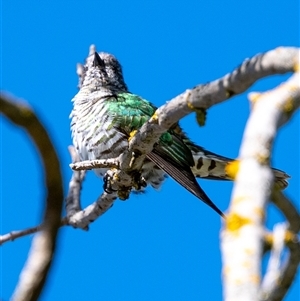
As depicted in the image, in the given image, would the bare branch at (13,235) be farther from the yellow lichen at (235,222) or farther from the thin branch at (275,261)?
the yellow lichen at (235,222)

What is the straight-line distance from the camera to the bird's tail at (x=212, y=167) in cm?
848

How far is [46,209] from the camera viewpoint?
8.09 feet

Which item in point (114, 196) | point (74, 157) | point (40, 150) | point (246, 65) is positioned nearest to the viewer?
point (40, 150)

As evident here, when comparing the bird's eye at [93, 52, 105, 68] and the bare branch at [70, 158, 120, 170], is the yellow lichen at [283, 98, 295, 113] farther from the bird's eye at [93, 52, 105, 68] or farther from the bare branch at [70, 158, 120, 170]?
the bird's eye at [93, 52, 105, 68]

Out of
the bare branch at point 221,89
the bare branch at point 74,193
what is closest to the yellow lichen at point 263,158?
the bare branch at point 221,89

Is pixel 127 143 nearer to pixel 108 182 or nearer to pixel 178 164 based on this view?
pixel 178 164

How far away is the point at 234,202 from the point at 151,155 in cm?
539

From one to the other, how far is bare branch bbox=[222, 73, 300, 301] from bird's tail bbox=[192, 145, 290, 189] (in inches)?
221

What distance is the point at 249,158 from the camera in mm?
2619

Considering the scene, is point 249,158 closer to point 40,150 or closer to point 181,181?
point 40,150

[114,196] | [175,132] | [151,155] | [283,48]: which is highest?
[175,132]

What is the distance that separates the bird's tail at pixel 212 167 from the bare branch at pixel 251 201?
221 inches

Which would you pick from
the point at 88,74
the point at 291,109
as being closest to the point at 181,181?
the point at 88,74

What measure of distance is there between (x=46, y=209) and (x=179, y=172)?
5573mm
